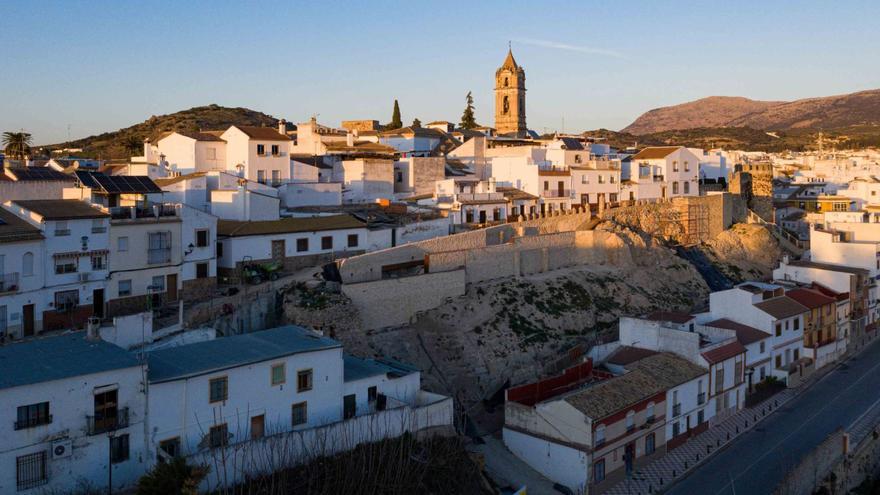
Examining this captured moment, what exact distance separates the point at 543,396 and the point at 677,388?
5095 mm

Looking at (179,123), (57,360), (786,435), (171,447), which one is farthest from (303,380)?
(179,123)

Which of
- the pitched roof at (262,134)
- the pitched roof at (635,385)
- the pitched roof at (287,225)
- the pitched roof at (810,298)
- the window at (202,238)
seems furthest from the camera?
the pitched roof at (262,134)

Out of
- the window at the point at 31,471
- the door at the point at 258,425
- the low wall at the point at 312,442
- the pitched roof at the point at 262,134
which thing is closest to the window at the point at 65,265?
the door at the point at 258,425

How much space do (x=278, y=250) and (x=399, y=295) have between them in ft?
19.1

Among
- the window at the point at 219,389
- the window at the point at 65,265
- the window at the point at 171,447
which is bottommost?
the window at the point at 171,447

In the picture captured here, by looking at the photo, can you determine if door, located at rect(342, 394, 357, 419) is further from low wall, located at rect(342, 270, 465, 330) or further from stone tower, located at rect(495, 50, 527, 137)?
stone tower, located at rect(495, 50, 527, 137)

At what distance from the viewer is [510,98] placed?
91375 mm

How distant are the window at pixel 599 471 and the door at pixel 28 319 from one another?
1901cm

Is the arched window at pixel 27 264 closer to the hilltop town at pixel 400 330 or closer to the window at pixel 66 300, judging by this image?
the hilltop town at pixel 400 330

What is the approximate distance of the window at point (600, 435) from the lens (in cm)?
2642

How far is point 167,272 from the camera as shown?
1210 inches

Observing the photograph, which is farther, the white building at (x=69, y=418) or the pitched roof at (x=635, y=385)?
the pitched roof at (x=635, y=385)

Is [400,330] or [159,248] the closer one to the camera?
[159,248]

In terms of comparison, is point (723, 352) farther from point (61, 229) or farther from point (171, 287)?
point (61, 229)
